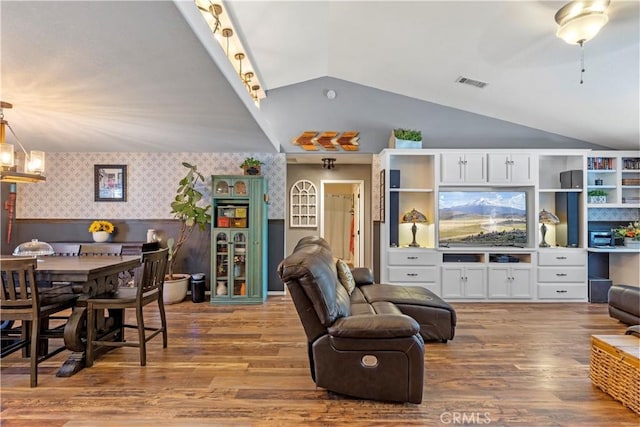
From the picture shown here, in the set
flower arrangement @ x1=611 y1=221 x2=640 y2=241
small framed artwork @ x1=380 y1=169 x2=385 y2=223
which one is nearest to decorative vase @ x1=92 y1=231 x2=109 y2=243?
small framed artwork @ x1=380 y1=169 x2=385 y2=223

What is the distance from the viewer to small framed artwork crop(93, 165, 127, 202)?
5477mm

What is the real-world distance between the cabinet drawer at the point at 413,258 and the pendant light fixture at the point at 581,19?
302cm

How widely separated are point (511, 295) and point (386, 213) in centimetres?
209

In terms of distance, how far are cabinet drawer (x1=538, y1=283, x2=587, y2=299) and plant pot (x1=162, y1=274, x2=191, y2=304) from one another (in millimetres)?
5065

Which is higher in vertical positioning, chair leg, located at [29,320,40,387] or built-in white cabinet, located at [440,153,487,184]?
built-in white cabinet, located at [440,153,487,184]

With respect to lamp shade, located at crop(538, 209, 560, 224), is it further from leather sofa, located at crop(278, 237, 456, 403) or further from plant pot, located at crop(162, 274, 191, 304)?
plant pot, located at crop(162, 274, 191, 304)

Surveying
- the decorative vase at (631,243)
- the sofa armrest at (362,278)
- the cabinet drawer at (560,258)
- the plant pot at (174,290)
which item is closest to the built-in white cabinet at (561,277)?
the cabinet drawer at (560,258)

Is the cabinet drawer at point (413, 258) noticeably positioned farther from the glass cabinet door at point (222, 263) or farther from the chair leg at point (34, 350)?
the chair leg at point (34, 350)

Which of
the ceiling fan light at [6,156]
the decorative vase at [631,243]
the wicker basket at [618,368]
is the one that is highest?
the ceiling fan light at [6,156]

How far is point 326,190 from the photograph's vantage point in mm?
8875

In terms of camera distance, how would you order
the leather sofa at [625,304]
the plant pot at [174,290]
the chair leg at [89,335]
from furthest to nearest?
the plant pot at [174,290], the leather sofa at [625,304], the chair leg at [89,335]

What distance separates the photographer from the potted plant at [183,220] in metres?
4.99

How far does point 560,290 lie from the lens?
198 inches

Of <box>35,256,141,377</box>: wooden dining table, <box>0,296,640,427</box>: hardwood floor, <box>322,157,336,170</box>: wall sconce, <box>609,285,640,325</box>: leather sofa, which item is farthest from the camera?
<box>322,157,336,170</box>: wall sconce
